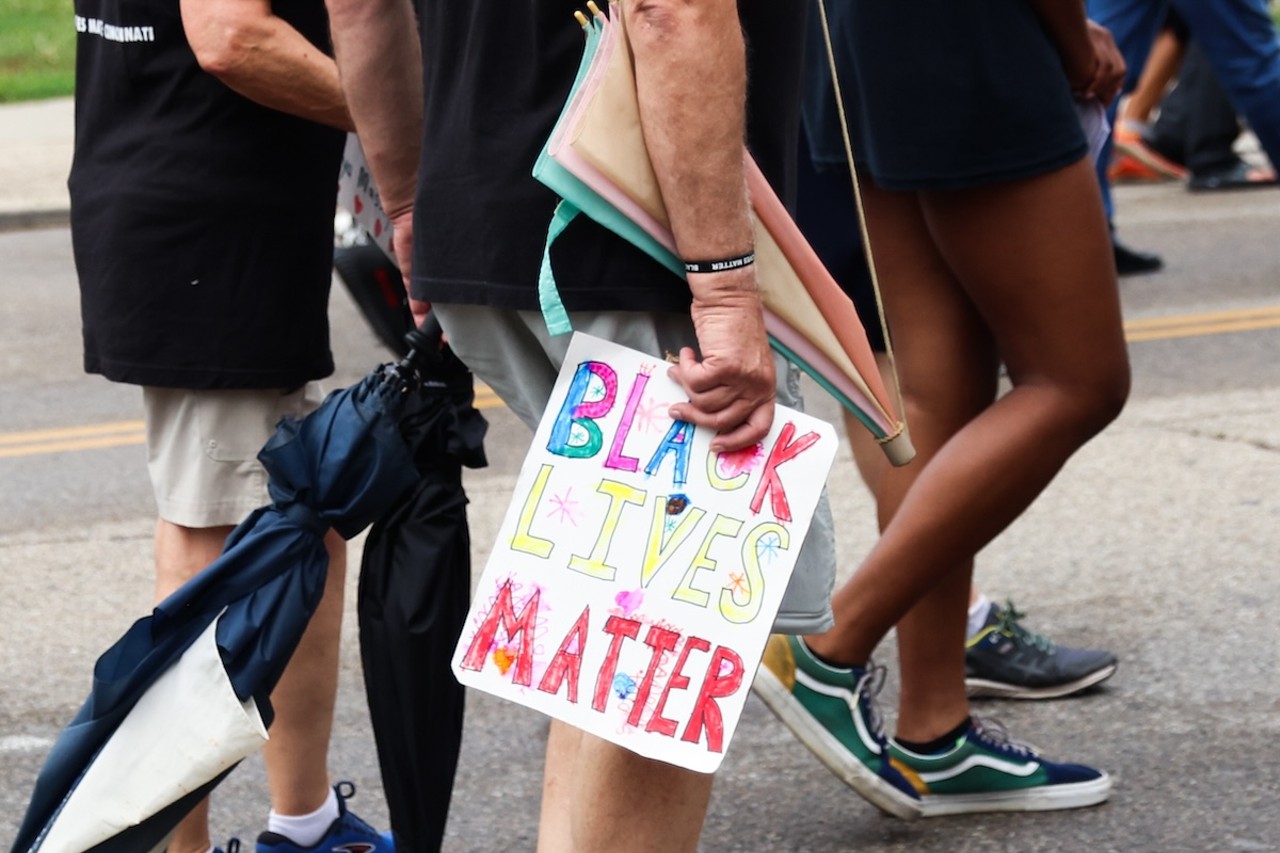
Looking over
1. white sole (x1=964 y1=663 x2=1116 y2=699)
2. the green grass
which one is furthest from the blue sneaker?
the green grass

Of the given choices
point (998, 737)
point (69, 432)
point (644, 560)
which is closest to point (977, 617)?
point (998, 737)

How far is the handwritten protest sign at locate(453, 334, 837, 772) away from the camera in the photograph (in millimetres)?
2016

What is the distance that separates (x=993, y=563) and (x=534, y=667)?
2444 mm

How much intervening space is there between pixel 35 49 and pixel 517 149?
1632 centimetres

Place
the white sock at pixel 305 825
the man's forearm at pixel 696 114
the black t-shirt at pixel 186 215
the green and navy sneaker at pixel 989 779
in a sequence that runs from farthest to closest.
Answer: the green and navy sneaker at pixel 989 779 → the white sock at pixel 305 825 → the black t-shirt at pixel 186 215 → the man's forearm at pixel 696 114

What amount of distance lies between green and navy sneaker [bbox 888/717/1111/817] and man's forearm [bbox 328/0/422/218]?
125 centimetres

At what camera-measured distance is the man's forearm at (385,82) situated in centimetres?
234

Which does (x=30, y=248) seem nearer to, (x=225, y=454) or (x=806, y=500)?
(x=225, y=454)

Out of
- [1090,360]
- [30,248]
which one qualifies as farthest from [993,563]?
[30,248]

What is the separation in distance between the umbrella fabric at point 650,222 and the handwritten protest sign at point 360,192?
866mm

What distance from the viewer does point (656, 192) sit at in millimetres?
1988

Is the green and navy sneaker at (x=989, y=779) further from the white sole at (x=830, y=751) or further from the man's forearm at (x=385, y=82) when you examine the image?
the man's forearm at (x=385, y=82)

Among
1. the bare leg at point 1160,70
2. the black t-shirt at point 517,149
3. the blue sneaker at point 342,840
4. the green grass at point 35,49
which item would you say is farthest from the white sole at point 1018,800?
the green grass at point 35,49

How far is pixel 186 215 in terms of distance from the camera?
2.61 m
